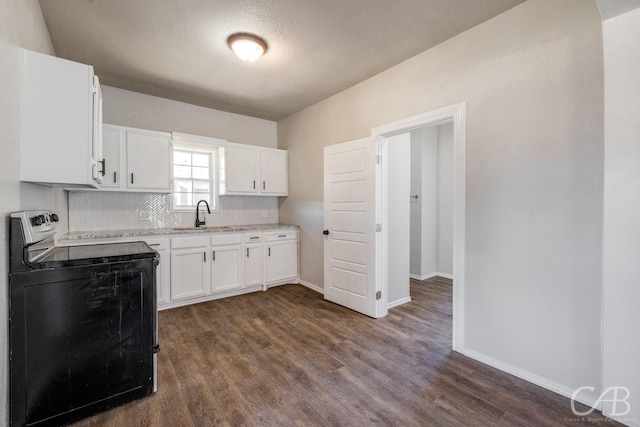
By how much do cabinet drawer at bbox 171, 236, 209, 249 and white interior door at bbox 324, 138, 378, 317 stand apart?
1.58 meters

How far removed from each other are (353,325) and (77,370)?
7.33ft

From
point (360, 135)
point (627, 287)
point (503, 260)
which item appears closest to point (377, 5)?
point (360, 135)

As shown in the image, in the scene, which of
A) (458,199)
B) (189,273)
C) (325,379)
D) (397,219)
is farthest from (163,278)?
(458,199)

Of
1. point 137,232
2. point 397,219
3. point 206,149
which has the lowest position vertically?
point 137,232

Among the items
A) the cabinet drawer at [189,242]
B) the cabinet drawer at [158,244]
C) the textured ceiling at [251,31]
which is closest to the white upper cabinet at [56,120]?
the textured ceiling at [251,31]

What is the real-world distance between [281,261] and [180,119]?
8.35 feet

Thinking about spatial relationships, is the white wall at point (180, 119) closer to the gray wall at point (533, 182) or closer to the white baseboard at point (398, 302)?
the gray wall at point (533, 182)

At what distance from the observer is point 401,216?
143 inches

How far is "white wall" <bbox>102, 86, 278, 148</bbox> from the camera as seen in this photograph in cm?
359

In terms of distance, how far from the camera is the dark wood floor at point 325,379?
1.69 metres

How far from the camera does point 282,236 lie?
14.2 feet

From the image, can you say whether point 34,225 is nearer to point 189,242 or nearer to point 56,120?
point 56,120

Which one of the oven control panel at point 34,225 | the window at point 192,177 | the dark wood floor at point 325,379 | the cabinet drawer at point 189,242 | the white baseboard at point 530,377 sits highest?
the window at point 192,177

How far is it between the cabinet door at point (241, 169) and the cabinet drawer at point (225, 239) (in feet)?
2.26
